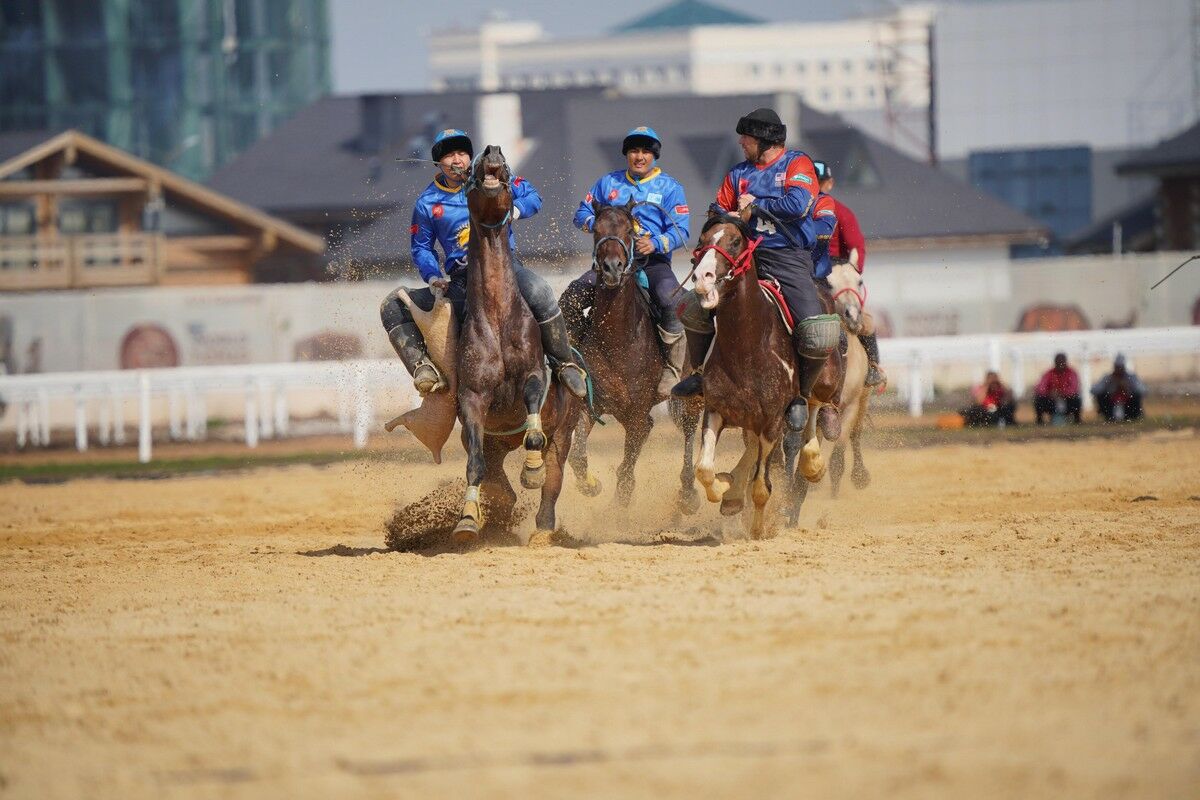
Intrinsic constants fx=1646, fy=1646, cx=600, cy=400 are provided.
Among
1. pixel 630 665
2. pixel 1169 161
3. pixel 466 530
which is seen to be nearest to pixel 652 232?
pixel 466 530

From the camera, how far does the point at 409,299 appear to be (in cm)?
1061

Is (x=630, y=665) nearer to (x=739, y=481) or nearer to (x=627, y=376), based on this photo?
(x=739, y=481)

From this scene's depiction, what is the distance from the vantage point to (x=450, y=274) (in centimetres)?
1116

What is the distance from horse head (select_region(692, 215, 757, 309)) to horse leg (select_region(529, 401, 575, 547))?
4.99 ft

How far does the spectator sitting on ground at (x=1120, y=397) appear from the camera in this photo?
21625mm

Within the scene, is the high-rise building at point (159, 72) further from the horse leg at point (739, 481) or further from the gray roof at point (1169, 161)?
the horse leg at point (739, 481)

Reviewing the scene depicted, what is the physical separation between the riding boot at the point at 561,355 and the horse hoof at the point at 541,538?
92cm

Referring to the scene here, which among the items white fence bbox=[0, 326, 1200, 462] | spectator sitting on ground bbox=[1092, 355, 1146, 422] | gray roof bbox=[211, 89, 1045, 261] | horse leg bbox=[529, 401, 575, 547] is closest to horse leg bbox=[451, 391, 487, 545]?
horse leg bbox=[529, 401, 575, 547]

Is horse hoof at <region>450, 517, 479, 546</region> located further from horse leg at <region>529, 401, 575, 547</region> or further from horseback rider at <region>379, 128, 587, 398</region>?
horseback rider at <region>379, 128, 587, 398</region>

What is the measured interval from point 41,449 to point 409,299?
15.1m

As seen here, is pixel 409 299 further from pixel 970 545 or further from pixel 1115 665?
pixel 1115 665

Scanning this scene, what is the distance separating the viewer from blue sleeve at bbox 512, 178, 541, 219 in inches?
420

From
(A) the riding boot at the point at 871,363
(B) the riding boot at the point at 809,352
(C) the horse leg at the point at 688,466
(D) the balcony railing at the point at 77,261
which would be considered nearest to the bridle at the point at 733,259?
(B) the riding boot at the point at 809,352

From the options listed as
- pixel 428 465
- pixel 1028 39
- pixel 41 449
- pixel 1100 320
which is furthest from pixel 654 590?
pixel 1028 39
